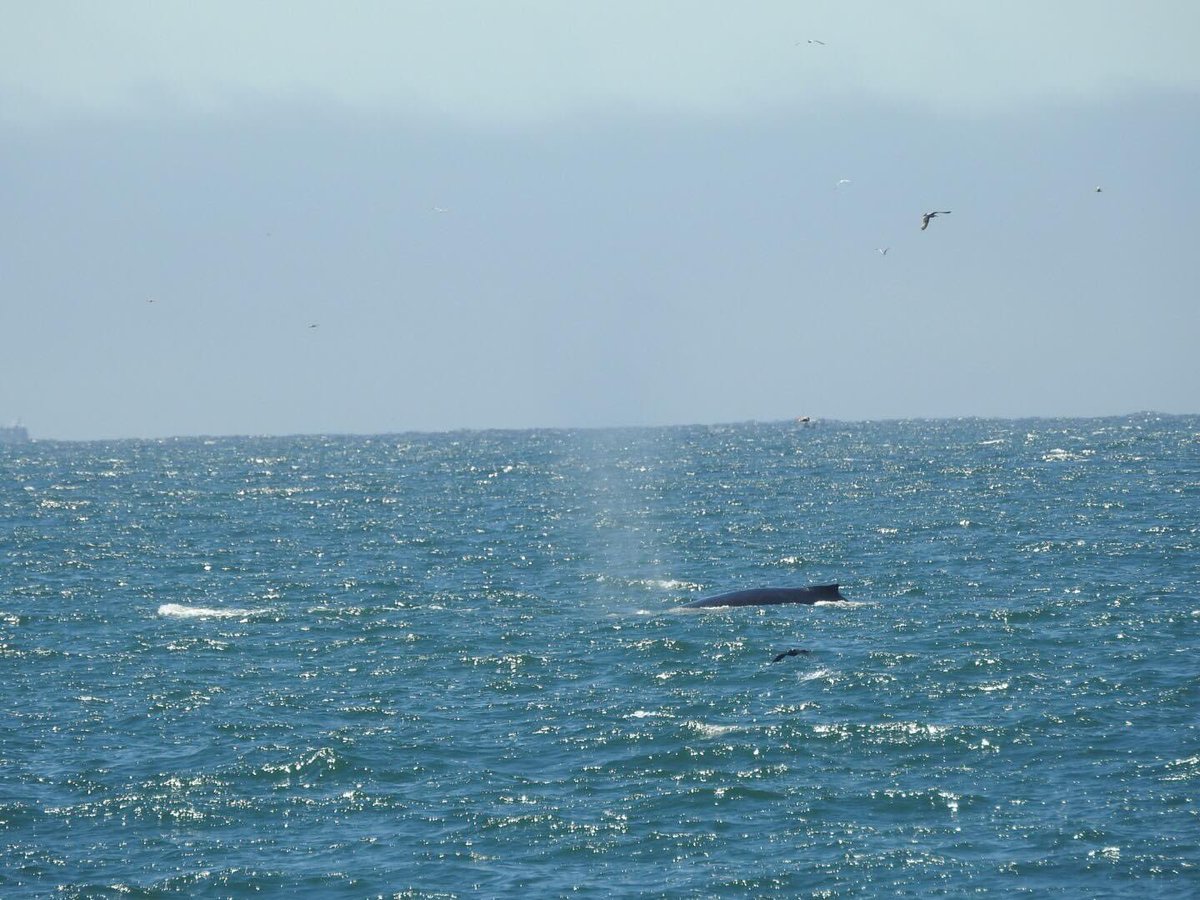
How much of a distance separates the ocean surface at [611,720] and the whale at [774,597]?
3.96 ft

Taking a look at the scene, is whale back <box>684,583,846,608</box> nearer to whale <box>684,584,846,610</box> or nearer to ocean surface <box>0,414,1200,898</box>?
whale <box>684,584,846,610</box>


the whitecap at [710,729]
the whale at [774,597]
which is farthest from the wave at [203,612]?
the whitecap at [710,729]

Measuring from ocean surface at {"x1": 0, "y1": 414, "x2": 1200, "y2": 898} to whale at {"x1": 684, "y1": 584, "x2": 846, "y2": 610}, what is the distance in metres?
1.21

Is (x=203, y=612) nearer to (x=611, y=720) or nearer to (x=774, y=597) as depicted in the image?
(x=774, y=597)

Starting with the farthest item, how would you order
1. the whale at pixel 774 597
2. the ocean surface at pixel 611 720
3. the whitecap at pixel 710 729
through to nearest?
the whale at pixel 774 597
the whitecap at pixel 710 729
the ocean surface at pixel 611 720

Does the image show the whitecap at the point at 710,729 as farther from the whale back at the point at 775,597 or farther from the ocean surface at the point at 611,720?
the whale back at the point at 775,597

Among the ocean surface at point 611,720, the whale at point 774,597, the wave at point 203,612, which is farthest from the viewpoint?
the wave at point 203,612

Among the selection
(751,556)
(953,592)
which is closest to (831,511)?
(751,556)

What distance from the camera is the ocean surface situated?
103 ft

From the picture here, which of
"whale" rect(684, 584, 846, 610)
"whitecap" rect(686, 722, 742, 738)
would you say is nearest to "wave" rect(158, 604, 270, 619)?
"whale" rect(684, 584, 846, 610)

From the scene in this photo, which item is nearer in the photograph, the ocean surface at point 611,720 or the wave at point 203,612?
the ocean surface at point 611,720

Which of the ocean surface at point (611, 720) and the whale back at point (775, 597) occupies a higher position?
the whale back at point (775, 597)

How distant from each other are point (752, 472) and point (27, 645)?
113174 mm

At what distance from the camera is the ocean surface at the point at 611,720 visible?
1235 inches
